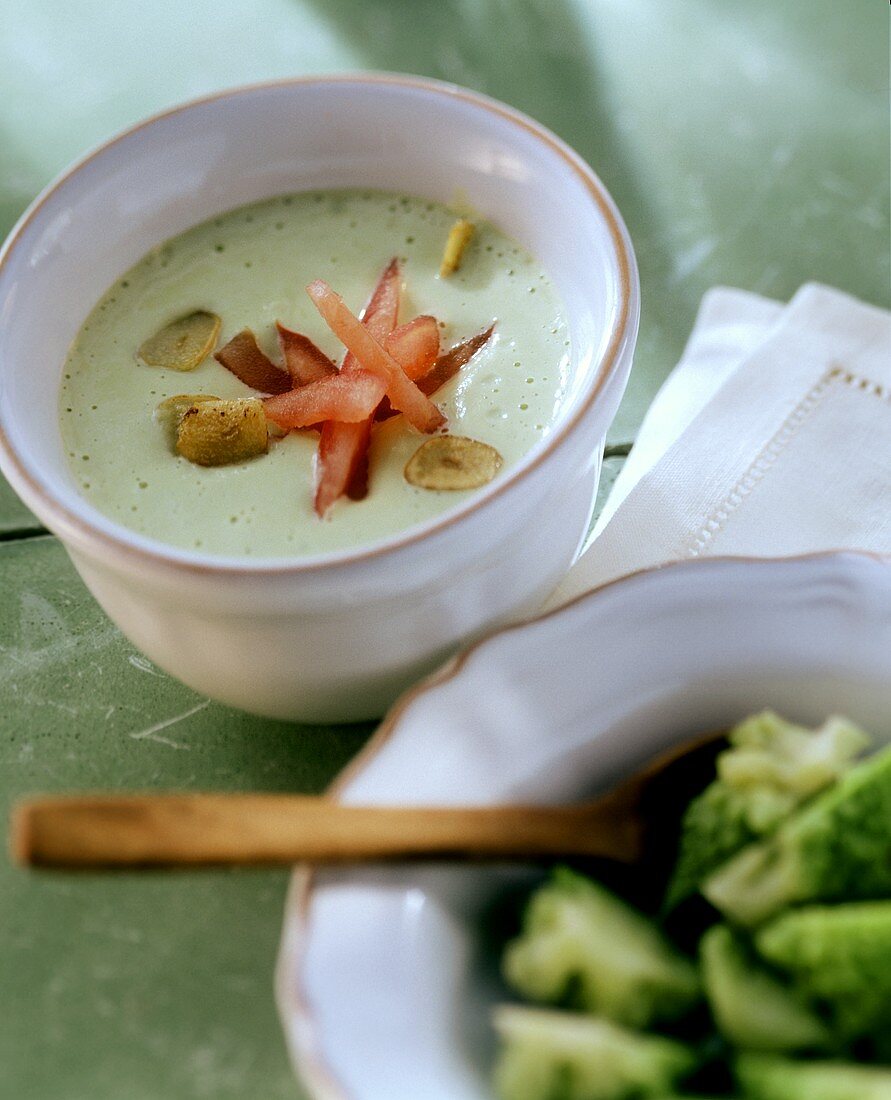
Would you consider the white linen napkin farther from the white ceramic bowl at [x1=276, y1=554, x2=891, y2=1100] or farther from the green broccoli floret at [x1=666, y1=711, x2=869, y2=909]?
the green broccoli floret at [x1=666, y1=711, x2=869, y2=909]

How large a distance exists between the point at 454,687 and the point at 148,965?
0.33 meters

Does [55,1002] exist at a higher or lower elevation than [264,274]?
lower

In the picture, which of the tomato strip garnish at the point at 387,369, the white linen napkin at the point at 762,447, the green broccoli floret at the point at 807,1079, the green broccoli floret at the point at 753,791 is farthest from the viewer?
the white linen napkin at the point at 762,447

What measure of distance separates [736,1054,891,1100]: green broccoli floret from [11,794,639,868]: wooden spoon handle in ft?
0.57

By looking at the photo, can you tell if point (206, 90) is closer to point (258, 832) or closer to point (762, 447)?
point (762, 447)

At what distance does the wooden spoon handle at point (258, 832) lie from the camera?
0.72m

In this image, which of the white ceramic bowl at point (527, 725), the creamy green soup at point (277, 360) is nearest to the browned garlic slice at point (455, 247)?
the creamy green soup at point (277, 360)

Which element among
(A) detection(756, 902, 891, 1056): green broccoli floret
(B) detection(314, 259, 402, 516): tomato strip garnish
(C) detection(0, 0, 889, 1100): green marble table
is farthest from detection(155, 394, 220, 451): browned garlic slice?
(A) detection(756, 902, 891, 1056): green broccoli floret

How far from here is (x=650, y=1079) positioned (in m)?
0.71

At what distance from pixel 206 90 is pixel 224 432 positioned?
105cm

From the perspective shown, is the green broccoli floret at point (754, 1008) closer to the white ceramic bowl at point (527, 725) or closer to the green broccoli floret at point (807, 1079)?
the green broccoli floret at point (807, 1079)

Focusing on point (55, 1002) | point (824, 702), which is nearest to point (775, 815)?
point (824, 702)

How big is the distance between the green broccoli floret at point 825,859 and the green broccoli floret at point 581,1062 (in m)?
0.10

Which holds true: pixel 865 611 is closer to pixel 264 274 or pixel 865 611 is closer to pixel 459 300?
pixel 459 300
